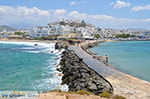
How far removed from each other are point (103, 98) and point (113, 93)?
1995mm

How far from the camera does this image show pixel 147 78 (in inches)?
973

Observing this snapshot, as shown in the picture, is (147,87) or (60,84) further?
(60,84)

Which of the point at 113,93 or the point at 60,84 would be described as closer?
the point at 113,93

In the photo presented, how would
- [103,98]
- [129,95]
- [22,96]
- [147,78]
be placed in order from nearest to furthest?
[22,96] < [103,98] < [129,95] < [147,78]

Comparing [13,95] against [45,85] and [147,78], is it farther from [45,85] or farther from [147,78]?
[147,78]

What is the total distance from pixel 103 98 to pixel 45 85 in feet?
30.6

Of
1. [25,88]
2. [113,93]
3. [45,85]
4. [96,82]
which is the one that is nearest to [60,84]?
[45,85]

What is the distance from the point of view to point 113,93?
50.7 feet

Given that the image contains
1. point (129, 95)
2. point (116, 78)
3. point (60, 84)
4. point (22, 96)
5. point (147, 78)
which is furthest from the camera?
point (147, 78)

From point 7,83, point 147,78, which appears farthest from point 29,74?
point 147,78

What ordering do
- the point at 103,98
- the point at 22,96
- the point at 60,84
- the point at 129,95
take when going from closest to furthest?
1. the point at 22,96
2. the point at 103,98
3. the point at 129,95
4. the point at 60,84

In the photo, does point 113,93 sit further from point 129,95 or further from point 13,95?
point 13,95

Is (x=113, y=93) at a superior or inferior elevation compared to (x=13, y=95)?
inferior

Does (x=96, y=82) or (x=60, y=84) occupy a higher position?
(x=96, y=82)
